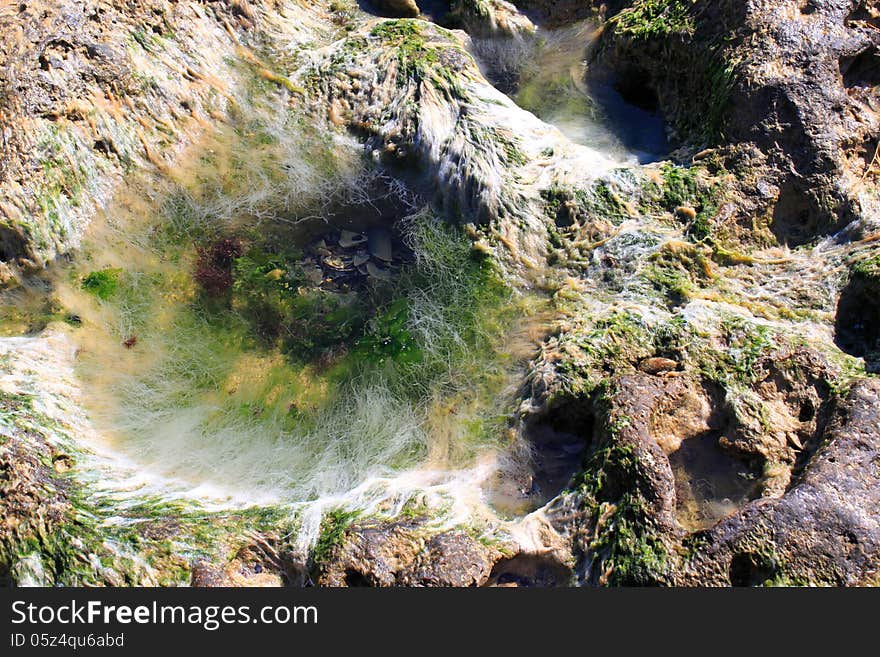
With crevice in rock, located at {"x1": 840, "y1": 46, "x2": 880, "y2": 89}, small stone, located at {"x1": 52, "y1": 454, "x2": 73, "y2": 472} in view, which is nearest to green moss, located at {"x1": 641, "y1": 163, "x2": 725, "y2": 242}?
crevice in rock, located at {"x1": 840, "y1": 46, "x2": 880, "y2": 89}

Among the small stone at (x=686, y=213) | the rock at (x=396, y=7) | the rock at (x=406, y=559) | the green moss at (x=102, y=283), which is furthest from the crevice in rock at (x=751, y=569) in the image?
the rock at (x=396, y=7)

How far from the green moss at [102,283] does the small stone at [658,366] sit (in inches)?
174

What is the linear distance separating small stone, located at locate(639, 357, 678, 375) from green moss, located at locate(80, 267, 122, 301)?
14.5ft

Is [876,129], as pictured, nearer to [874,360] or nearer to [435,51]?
[874,360]

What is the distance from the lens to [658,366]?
457 centimetres

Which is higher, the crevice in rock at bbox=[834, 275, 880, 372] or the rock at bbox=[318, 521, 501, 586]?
the crevice in rock at bbox=[834, 275, 880, 372]

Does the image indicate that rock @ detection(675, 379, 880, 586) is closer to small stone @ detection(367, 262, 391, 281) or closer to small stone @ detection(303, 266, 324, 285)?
small stone @ detection(367, 262, 391, 281)

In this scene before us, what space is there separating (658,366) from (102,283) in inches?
182

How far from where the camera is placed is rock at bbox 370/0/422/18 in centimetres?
716

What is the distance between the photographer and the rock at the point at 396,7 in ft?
23.5

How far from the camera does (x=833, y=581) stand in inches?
137

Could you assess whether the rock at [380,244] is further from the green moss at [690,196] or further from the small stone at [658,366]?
the small stone at [658,366]

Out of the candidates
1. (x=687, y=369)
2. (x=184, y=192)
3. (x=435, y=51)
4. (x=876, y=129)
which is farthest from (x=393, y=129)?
(x=876, y=129)

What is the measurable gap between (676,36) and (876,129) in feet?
6.35
